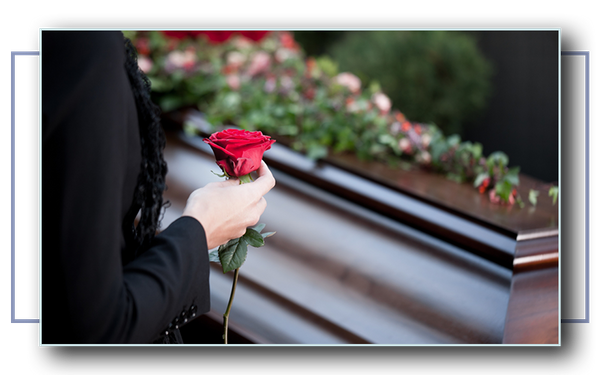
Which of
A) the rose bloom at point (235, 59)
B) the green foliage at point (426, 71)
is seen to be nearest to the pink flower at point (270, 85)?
the rose bloom at point (235, 59)

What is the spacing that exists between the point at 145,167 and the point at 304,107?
761 millimetres

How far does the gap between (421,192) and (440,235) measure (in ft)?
0.44

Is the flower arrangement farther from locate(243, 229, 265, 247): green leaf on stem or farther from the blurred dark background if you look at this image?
the blurred dark background

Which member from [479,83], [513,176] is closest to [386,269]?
[513,176]

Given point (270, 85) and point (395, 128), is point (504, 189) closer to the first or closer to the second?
point (395, 128)

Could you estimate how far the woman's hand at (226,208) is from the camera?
1.65 feet

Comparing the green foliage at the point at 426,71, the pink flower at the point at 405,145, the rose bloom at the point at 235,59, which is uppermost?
A: the green foliage at the point at 426,71

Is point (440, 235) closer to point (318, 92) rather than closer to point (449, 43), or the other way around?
point (318, 92)

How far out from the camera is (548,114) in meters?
2.85

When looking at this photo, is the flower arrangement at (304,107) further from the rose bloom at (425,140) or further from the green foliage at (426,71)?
the green foliage at (426,71)

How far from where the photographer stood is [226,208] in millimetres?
502

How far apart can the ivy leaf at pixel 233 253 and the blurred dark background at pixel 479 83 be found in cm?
181

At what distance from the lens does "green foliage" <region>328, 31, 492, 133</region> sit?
2518 millimetres

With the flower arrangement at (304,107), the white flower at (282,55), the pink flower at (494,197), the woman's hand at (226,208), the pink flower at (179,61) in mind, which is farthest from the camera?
the white flower at (282,55)
